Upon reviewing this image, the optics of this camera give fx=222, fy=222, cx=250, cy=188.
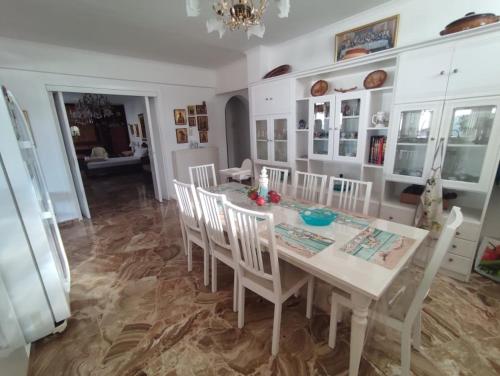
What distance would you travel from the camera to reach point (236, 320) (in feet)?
5.51

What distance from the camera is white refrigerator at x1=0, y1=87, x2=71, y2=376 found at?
53.1 inches

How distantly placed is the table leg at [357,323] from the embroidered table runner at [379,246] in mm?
226

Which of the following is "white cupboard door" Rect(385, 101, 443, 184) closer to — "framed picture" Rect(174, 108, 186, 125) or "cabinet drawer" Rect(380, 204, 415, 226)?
"cabinet drawer" Rect(380, 204, 415, 226)

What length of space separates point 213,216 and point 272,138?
6.89 feet

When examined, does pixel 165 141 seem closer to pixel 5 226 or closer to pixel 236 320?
pixel 5 226

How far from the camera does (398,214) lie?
2.32 m

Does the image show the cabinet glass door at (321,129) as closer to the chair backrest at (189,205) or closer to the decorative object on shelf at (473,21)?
the decorative object on shelf at (473,21)

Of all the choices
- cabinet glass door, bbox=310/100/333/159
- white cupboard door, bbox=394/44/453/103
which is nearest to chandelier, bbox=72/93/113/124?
cabinet glass door, bbox=310/100/333/159

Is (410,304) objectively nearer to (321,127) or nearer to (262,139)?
(321,127)

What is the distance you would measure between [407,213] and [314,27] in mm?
2485

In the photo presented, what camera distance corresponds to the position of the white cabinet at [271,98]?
3068mm

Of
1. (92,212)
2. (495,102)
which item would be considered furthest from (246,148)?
(495,102)

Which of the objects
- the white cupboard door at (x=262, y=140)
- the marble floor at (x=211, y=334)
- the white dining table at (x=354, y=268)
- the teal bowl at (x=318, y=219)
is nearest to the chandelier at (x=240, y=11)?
the teal bowl at (x=318, y=219)

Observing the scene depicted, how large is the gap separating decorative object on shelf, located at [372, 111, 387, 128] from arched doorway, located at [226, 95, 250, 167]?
339cm
